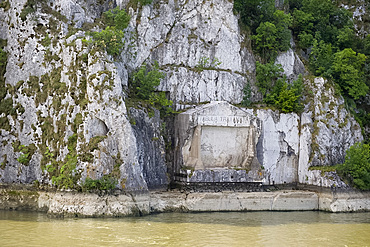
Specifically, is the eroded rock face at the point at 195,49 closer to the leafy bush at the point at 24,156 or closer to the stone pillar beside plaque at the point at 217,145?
the stone pillar beside plaque at the point at 217,145

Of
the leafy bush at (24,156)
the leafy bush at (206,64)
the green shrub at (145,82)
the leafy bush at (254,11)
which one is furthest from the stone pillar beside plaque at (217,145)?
the leafy bush at (24,156)

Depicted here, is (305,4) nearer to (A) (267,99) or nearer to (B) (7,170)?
(A) (267,99)

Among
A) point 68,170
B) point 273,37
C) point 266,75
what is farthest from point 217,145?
point 68,170

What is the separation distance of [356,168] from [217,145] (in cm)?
890

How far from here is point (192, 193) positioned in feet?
115

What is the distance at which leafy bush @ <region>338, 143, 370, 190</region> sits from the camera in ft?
119

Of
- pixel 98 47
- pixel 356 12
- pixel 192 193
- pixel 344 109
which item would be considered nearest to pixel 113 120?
pixel 98 47

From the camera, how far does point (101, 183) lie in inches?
1220

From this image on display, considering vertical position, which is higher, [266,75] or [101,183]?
[266,75]

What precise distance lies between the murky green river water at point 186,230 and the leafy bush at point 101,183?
1.89 meters

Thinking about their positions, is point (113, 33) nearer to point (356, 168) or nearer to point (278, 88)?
point (278, 88)

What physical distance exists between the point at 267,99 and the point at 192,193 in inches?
382

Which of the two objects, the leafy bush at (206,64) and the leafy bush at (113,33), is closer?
the leafy bush at (113,33)

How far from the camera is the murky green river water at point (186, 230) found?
25.3 metres
